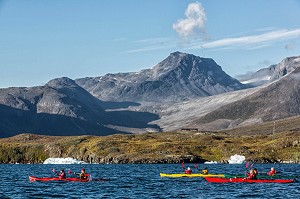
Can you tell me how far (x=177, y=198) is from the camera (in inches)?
3312

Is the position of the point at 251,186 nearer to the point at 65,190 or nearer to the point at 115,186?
the point at 115,186

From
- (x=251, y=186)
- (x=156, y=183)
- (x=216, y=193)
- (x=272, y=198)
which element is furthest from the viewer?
(x=156, y=183)

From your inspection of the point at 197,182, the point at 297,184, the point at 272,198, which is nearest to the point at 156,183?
the point at 197,182

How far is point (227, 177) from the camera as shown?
115m

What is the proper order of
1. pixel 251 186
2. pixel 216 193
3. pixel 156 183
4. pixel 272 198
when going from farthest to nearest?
pixel 156 183
pixel 251 186
pixel 216 193
pixel 272 198

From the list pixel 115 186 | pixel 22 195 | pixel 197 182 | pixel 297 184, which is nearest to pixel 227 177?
pixel 197 182

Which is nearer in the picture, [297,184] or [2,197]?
[2,197]

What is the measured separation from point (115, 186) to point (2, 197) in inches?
1016

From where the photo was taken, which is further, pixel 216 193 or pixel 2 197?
pixel 216 193

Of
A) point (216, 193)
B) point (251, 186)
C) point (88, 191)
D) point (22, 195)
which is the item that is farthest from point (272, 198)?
point (22, 195)

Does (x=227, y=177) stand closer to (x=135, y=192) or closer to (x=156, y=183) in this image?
(x=156, y=183)

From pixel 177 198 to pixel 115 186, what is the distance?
23.4 m

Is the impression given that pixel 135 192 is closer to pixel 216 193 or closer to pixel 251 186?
pixel 216 193

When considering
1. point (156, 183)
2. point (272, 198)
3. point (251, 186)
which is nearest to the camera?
point (272, 198)
